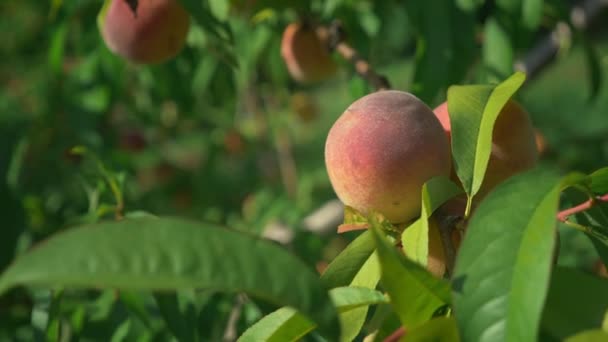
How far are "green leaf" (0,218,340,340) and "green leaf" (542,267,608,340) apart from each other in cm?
16

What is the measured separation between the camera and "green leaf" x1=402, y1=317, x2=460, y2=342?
0.57m

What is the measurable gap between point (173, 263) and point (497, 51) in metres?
0.95

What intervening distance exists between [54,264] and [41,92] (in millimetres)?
1875

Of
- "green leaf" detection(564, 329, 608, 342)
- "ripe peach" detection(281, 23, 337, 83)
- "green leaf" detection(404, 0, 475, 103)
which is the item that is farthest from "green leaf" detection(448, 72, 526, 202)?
"ripe peach" detection(281, 23, 337, 83)

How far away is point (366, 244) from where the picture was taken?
720mm

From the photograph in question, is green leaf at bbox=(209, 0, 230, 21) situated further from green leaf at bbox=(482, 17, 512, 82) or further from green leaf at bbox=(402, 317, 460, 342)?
green leaf at bbox=(402, 317, 460, 342)

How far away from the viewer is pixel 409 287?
0.59 m

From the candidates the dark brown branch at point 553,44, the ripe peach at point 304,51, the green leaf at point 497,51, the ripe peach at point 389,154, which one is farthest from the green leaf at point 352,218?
the dark brown branch at point 553,44

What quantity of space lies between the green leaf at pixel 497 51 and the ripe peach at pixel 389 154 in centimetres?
51

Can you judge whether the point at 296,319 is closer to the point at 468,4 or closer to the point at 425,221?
the point at 425,221

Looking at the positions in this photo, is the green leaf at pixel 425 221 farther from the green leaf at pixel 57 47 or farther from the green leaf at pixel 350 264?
the green leaf at pixel 57 47

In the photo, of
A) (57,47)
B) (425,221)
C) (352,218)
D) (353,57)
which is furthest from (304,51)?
(425,221)

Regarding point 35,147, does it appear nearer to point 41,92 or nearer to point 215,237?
point 41,92

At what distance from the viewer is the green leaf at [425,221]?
662mm
